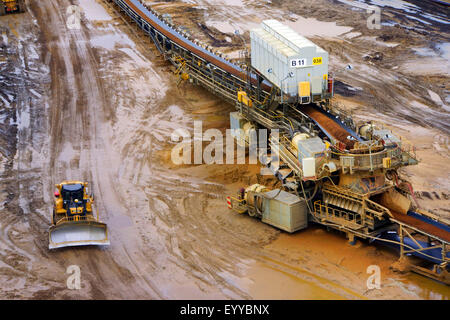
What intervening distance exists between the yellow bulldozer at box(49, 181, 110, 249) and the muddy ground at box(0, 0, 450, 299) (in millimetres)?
465

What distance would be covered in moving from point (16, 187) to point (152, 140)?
744 cm

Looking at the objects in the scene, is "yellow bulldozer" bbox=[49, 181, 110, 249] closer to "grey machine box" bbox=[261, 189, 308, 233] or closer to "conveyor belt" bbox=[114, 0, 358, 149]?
"grey machine box" bbox=[261, 189, 308, 233]

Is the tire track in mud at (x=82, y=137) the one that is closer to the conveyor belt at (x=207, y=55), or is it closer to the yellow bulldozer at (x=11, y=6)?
the yellow bulldozer at (x=11, y=6)

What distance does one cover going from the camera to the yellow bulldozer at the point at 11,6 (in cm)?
5000

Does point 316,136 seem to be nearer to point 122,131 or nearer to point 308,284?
point 308,284

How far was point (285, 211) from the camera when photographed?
28.3 metres

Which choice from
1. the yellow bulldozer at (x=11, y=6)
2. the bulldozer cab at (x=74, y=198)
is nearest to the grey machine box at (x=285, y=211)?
the bulldozer cab at (x=74, y=198)

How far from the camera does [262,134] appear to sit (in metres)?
34.5

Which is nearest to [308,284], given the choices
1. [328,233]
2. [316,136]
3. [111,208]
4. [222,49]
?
[328,233]

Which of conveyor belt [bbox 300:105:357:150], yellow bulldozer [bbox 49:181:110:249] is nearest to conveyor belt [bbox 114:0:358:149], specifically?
conveyor belt [bbox 300:105:357:150]

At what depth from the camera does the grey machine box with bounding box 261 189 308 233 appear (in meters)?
28.2

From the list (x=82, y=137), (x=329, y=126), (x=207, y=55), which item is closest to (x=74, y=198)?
(x=82, y=137)

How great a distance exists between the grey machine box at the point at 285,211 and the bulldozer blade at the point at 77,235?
20.9 feet

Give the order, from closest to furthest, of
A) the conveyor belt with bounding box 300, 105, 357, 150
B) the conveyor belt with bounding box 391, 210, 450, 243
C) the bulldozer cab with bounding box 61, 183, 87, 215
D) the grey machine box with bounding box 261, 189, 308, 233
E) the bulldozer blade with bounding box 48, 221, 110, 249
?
the conveyor belt with bounding box 391, 210, 450, 243, the bulldozer blade with bounding box 48, 221, 110, 249, the bulldozer cab with bounding box 61, 183, 87, 215, the grey machine box with bounding box 261, 189, 308, 233, the conveyor belt with bounding box 300, 105, 357, 150
